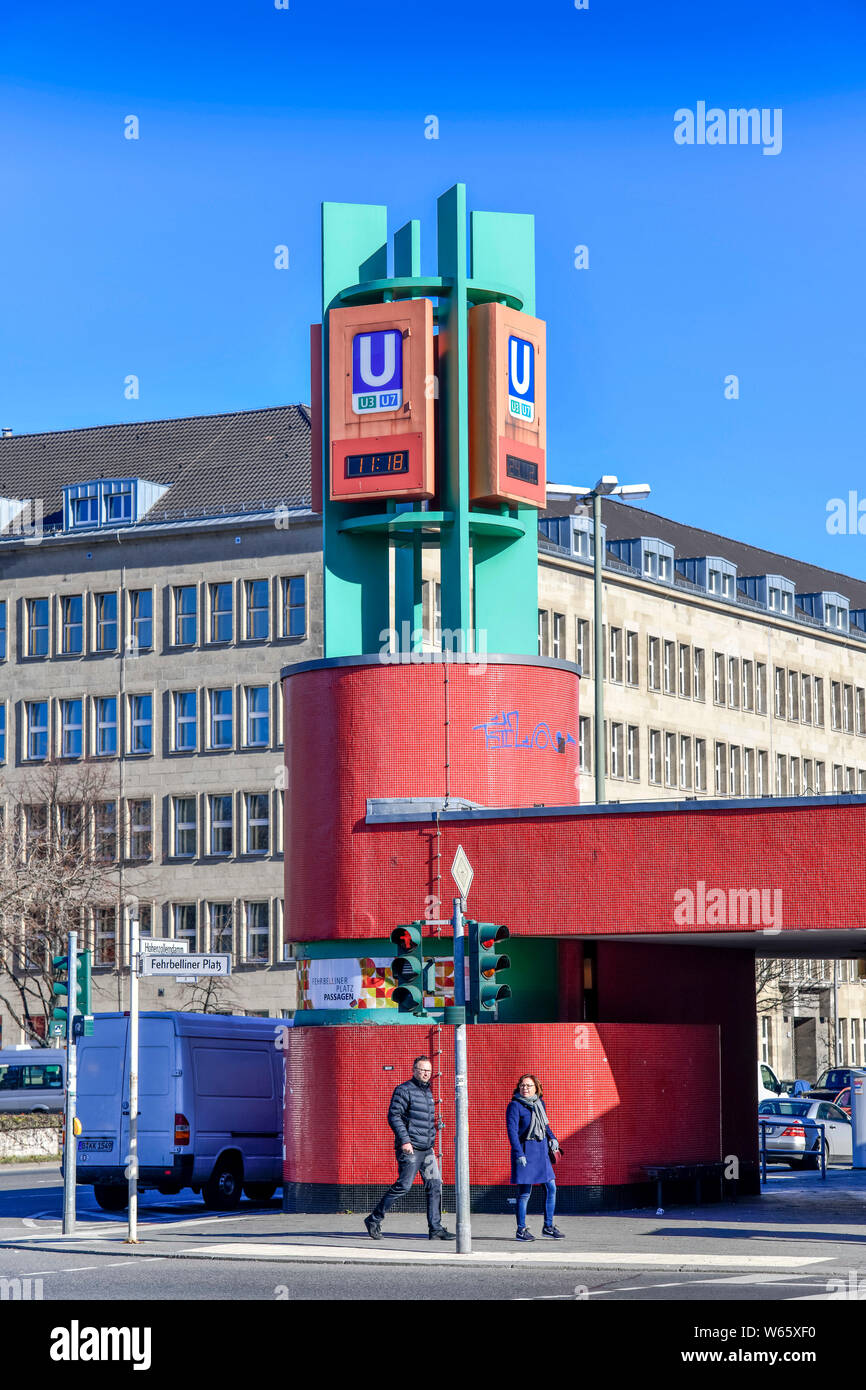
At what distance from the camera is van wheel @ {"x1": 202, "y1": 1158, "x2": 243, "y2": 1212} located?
93.4ft

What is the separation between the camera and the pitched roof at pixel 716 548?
86438 mm

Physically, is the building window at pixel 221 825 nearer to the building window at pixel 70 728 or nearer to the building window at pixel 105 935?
the building window at pixel 105 935

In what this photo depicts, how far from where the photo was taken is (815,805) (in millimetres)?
25000

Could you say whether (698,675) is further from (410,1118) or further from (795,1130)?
(410,1118)

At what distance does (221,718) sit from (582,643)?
13680 mm

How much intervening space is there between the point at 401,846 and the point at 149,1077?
14.7 feet

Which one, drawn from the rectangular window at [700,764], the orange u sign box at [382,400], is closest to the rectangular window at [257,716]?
the rectangular window at [700,764]

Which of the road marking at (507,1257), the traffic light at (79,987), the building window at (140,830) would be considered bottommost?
the road marking at (507,1257)

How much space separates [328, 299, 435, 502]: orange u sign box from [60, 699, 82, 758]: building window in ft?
154

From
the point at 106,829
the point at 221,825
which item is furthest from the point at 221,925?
the point at 106,829

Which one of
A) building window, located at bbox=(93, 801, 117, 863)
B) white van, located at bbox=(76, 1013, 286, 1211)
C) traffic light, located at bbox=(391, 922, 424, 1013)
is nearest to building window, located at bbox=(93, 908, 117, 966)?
building window, located at bbox=(93, 801, 117, 863)

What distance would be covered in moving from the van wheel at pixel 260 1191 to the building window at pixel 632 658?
5106cm

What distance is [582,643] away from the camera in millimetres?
78500
